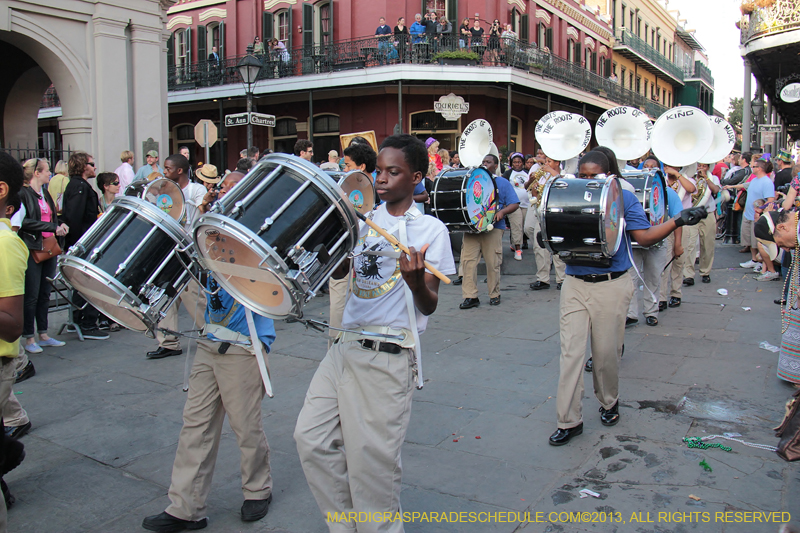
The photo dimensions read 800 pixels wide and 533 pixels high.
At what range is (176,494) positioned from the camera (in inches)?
130

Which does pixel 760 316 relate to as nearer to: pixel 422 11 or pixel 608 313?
pixel 608 313

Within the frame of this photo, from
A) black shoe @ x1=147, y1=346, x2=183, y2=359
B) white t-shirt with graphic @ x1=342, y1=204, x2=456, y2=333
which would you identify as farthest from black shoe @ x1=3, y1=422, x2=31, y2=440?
white t-shirt with graphic @ x1=342, y1=204, x2=456, y2=333

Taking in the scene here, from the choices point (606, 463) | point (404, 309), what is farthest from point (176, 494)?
point (606, 463)

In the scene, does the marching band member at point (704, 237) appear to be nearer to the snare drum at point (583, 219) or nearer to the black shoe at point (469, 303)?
the black shoe at point (469, 303)

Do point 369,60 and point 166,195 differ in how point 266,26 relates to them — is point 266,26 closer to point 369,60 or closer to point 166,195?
point 369,60

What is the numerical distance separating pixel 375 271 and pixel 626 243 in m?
2.54

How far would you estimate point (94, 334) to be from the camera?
24.8ft

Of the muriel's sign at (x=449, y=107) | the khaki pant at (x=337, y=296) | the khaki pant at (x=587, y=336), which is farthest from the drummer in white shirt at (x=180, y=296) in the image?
the muriel's sign at (x=449, y=107)

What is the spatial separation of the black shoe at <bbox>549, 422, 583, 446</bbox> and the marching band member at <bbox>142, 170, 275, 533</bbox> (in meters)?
1.98

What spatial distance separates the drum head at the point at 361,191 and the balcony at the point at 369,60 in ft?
62.8

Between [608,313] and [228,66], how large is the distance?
2453 cm

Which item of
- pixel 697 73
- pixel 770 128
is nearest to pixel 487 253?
pixel 770 128

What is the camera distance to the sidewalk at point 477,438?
3.54 meters

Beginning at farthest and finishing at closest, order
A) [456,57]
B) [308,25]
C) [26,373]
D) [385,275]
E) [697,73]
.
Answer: [697,73], [308,25], [456,57], [26,373], [385,275]
